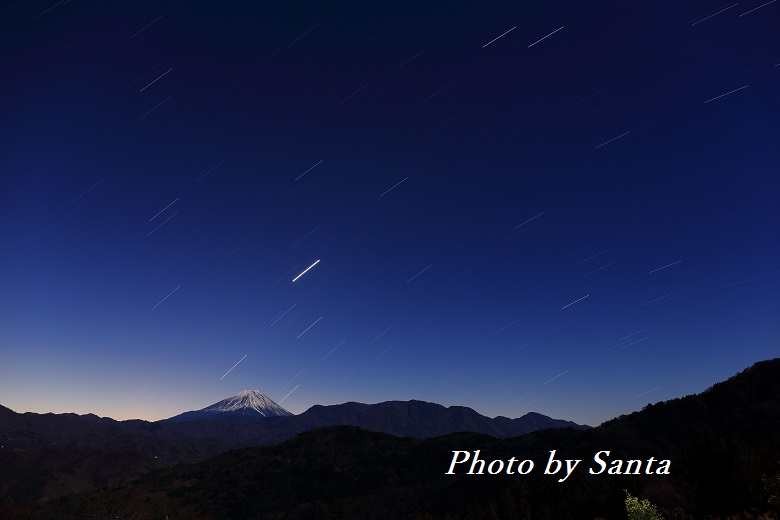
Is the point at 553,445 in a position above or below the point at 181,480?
below

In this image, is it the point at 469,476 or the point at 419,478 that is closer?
the point at 469,476

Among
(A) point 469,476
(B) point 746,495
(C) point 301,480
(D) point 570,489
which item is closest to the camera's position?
(B) point 746,495

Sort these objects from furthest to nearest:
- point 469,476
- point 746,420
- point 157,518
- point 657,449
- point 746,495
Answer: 1. point 469,476
2. point 157,518
3. point 657,449
4. point 746,420
5. point 746,495

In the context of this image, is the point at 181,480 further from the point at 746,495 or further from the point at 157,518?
the point at 746,495

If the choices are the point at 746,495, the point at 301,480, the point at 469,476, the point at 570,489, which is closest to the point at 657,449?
the point at 469,476

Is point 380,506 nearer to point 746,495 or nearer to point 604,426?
point 604,426

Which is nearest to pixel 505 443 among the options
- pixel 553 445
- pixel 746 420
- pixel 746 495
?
pixel 553 445
